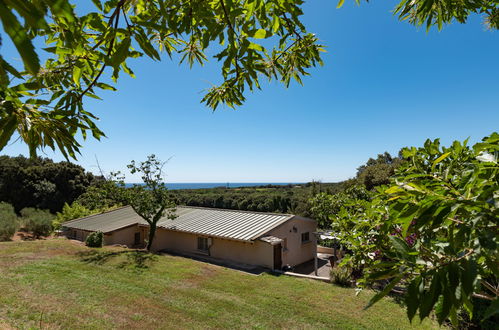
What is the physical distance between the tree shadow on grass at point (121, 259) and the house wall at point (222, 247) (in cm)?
413

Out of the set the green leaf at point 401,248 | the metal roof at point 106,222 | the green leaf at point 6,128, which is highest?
the green leaf at point 6,128

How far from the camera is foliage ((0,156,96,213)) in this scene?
33750 millimetres

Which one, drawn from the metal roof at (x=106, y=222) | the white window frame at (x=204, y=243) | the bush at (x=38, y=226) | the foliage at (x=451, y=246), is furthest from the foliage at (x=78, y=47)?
the bush at (x=38, y=226)

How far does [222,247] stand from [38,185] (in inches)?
1183

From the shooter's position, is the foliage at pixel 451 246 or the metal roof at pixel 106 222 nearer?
the foliage at pixel 451 246

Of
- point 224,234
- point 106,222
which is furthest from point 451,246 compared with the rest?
point 106,222

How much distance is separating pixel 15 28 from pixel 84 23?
1088mm

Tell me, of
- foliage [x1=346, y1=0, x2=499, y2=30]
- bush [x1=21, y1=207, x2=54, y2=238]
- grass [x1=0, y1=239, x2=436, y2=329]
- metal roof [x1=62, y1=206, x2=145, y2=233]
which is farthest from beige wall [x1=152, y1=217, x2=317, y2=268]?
foliage [x1=346, y1=0, x2=499, y2=30]

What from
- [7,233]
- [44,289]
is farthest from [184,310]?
[7,233]

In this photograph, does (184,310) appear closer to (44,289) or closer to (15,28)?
(44,289)

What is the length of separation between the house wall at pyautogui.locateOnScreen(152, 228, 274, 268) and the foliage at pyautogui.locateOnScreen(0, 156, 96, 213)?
22183 mm

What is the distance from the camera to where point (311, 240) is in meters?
20.7

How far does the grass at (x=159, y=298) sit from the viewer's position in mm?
7297

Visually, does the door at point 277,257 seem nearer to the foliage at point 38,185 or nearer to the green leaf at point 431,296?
the green leaf at point 431,296
